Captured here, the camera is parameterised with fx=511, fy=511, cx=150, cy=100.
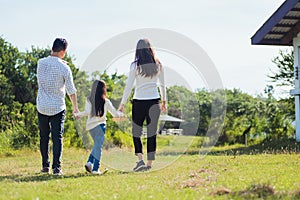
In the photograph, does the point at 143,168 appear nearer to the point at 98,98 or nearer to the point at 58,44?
the point at 98,98

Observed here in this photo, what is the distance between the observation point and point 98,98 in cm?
807

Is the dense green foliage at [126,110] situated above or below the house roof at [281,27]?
below

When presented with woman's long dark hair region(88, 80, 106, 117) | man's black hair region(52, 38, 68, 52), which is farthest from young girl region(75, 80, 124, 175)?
man's black hair region(52, 38, 68, 52)

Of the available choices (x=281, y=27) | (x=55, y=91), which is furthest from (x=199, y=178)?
(x=281, y=27)

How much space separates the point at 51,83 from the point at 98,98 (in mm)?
893

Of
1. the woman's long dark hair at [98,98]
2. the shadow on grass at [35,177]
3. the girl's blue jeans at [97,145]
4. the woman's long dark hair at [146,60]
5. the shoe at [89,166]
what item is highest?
the woman's long dark hair at [146,60]

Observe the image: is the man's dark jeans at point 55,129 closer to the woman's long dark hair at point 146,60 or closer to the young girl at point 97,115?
the young girl at point 97,115

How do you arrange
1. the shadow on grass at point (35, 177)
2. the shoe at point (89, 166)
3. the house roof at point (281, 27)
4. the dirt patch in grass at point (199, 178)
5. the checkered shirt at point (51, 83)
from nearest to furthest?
the dirt patch in grass at point (199, 178) → the shadow on grass at point (35, 177) → the checkered shirt at point (51, 83) → the shoe at point (89, 166) → the house roof at point (281, 27)

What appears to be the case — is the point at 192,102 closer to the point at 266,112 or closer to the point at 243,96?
the point at 266,112

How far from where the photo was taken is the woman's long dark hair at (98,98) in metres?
8.00

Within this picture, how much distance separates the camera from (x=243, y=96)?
38.0 metres

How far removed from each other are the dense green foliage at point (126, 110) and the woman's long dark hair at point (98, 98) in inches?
296

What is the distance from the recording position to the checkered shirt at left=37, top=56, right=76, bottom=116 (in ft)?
24.5

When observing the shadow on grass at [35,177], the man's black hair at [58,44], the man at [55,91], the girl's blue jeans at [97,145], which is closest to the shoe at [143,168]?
the girl's blue jeans at [97,145]
